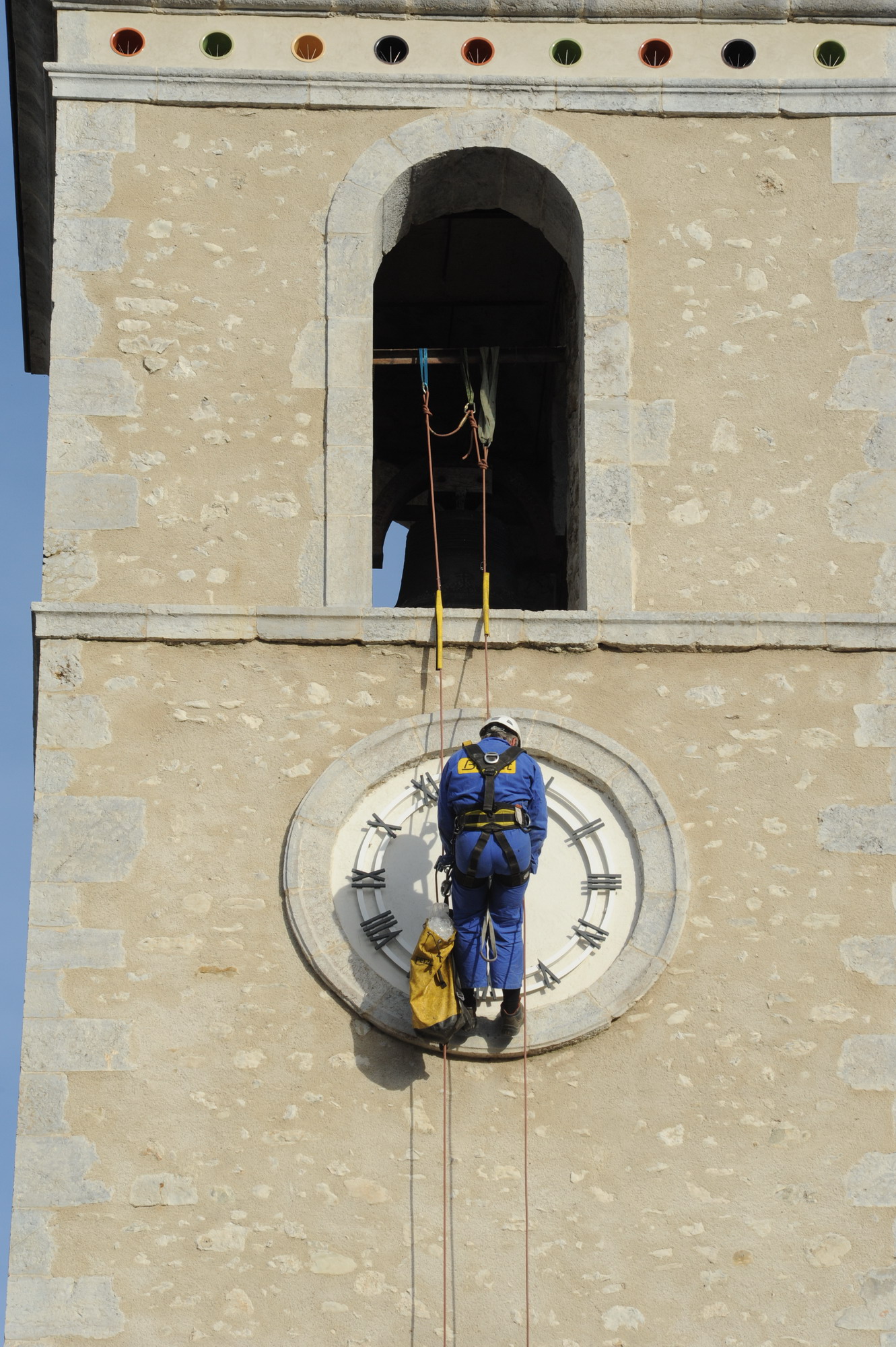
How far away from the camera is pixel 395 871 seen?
1218cm

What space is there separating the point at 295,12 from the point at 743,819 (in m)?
4.68

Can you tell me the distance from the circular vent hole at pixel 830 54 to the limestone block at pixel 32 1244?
265 inches

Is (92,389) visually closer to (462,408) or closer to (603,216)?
(603,216)

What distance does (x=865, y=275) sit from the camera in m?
13.5

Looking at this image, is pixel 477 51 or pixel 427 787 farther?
pixel 477 51

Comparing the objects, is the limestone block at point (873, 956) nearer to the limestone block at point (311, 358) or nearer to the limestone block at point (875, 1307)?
the limestone block at point (875, 1307)

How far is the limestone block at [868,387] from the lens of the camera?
1324cm

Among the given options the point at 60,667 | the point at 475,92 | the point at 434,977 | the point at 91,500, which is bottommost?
the point at 434,977

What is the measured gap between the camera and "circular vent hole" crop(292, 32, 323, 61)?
13852 millimetres

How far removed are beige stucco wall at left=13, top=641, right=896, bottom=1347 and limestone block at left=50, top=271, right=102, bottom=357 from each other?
1.54 meters

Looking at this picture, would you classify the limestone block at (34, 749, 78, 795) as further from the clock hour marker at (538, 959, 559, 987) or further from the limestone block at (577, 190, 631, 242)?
the limestone block at (577, 190, 631, 242)

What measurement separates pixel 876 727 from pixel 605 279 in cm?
256

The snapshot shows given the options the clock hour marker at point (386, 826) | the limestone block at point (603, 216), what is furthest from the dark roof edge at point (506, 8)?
the clock hour marker at point (386, 826)

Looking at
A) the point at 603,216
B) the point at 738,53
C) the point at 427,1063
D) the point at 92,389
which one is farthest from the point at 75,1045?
the point at 738,53
